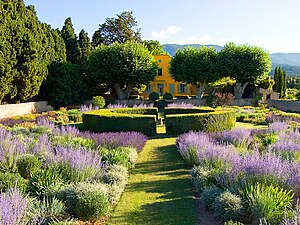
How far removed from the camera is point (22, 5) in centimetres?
2477

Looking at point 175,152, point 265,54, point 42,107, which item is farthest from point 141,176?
point 265,54

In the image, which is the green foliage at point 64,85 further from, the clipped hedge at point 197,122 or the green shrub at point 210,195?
the green shrub at point 210,195

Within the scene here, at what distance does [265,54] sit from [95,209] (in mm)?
32267

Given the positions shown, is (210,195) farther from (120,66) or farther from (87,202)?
(120,66)

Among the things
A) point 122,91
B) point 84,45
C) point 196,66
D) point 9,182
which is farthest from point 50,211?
point 84,45

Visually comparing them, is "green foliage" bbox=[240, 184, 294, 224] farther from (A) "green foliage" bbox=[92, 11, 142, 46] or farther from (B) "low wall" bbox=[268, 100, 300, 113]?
(A) "green foliage" bbox=[92, 11, 142, 46]

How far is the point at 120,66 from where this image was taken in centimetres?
3066

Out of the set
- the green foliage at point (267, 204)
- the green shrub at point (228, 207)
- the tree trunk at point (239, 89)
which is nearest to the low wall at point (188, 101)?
the tree trunk at point (239, 89)

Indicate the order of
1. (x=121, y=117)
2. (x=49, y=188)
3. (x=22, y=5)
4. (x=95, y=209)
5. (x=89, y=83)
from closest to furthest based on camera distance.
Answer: (x=95, y=209) → (x=49, y=188) → (x=121, y=117) → (x=22, y=5) → (x=89, y=83)

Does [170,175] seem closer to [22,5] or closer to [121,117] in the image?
[121,117]

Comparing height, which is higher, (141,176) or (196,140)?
(196,140)

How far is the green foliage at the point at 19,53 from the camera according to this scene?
834 inches

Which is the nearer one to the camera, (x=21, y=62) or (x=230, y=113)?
(x=230, y=113)

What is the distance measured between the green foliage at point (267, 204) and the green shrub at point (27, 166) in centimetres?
429
